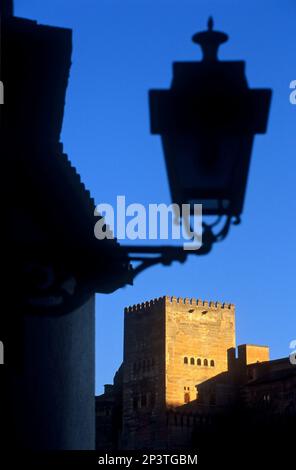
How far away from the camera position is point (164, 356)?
222 feet

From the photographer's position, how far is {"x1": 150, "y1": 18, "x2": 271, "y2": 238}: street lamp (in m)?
3.12

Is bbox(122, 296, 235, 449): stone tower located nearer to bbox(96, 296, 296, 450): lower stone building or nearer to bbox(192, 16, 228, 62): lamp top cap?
bbox(96, 296, 296, 450): lower stone building

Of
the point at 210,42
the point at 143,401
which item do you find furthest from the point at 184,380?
the point at 210,42

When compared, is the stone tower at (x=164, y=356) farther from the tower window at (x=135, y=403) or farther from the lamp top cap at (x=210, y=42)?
the lamp top cap at (x=210, y=42)

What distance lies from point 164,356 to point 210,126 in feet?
213

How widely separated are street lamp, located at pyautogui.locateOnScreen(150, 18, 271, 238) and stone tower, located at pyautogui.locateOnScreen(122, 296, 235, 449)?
63.1 m

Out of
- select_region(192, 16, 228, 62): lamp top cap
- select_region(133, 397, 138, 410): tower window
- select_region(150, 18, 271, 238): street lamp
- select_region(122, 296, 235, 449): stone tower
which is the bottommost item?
select_region(150, 18, 271, 238): street lamp

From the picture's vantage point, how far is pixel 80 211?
5.41 m

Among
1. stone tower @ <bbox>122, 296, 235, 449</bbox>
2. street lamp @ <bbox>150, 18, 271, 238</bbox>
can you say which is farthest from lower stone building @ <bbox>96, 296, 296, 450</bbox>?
street lamp @ <bbox>150, 18, 271, 238</bbox>

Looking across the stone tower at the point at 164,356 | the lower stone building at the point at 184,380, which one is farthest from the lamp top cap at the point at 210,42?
the stone tower at the point at 164,356

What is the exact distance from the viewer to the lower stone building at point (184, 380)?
216ft

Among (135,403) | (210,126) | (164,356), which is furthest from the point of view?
(135,403)

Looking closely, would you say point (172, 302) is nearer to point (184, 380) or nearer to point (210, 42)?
point (184, 380)


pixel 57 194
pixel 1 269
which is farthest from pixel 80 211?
pixel 1 269
